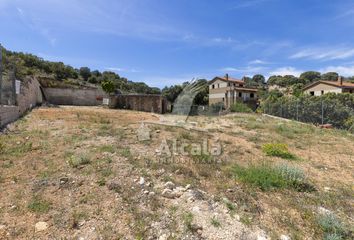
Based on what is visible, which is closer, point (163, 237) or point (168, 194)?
point (163, 237)

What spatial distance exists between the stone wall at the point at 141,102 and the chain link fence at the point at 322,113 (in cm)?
1004

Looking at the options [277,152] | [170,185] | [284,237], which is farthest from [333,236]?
[277,152]

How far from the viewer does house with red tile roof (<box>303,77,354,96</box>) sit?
29.7m

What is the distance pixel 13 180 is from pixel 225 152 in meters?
4.62

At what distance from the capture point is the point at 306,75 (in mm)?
59688

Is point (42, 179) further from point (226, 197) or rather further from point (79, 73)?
point (79, 73)

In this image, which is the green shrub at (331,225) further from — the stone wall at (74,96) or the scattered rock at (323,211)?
the stone wall at (74,96)

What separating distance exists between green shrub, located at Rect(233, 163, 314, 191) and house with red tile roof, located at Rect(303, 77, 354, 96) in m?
32.1

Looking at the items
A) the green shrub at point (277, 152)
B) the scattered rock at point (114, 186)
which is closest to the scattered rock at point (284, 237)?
the scattered rock at point (114, 186)

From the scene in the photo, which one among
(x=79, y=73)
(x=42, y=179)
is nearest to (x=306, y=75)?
(x=79, y=73)

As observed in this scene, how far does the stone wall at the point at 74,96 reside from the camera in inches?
805

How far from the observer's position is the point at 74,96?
2145cm

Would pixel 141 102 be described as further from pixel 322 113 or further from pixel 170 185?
pixel 170 185

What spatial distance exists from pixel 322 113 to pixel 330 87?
2120 centimetres
